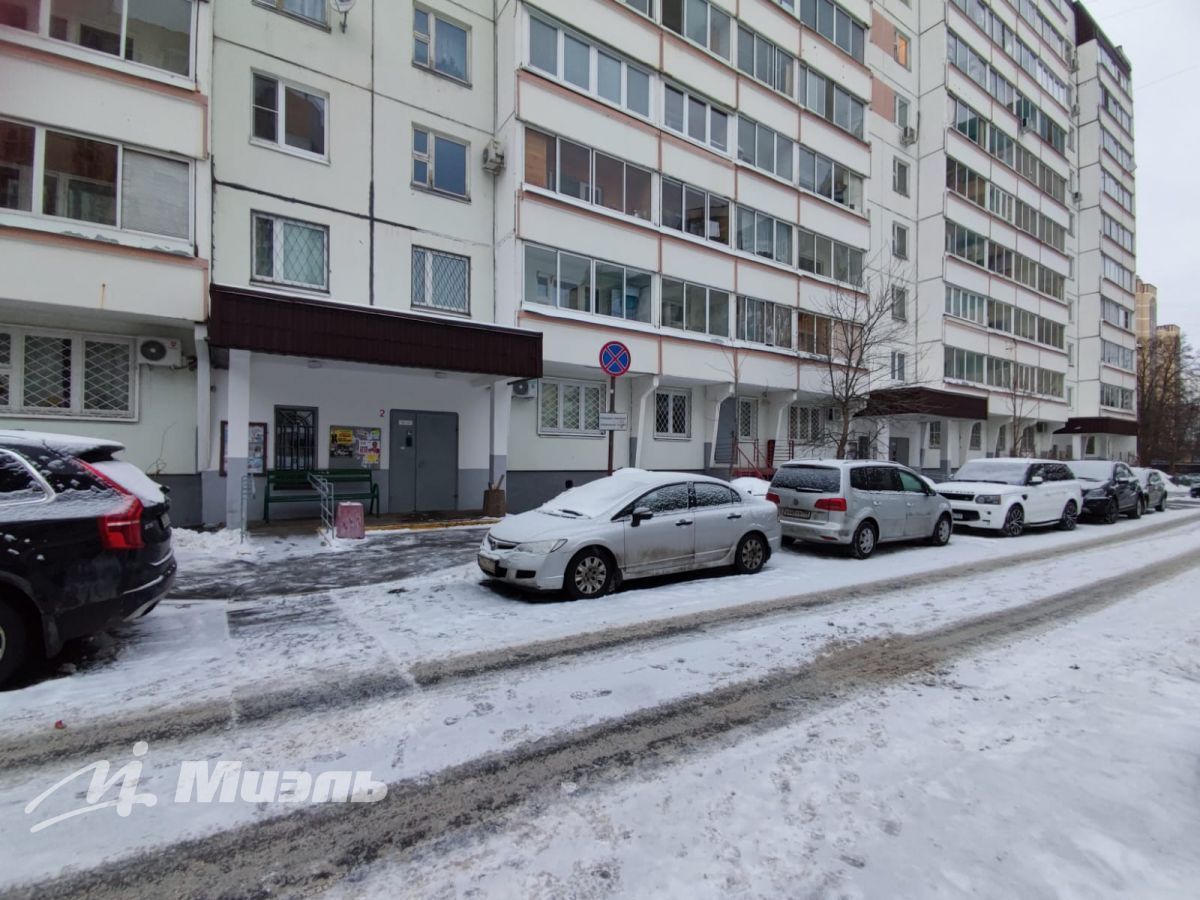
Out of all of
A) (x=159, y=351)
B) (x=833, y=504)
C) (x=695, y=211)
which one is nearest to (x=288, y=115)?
(x=159, y=351)

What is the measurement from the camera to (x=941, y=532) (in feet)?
39.9

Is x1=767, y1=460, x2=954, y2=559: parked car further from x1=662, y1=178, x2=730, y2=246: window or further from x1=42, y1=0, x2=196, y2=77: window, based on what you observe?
x1=42, y1=0, x2=196, y2=77: window

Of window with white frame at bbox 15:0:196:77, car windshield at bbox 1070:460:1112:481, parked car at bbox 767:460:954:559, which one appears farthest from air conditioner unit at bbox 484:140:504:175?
car windshield at bbox 1070:460:1112:481

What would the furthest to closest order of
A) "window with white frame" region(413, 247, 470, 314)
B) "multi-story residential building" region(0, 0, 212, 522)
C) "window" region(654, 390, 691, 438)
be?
"window" region(654, 390, 691, 438) < "window with white frame" region(413, 247, 470, 314) < "multi-story residential building" region(0, 0, 212, 522)

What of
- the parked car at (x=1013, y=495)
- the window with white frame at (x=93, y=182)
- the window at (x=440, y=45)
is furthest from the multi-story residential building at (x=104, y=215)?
the parked car at (x=1013, y=495)

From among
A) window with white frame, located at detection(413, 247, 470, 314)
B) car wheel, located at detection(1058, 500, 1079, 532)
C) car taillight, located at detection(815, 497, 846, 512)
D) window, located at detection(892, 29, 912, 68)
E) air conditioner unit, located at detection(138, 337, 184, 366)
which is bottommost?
car wheel, located at detection(1058, 500, 1079, 532)

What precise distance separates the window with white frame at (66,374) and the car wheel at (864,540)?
13398mm

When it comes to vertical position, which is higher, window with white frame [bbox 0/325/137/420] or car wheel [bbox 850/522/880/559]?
window with white frame [bbox 0/325/137/420]

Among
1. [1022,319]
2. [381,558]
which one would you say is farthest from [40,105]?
[1022,319]

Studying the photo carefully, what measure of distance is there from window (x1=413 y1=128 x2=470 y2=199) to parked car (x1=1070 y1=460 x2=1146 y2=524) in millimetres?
18845

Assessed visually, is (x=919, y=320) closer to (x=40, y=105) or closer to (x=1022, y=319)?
(x=1022, y=319)

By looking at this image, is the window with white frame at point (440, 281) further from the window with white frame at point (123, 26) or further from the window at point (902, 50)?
the window at point (902, 50)

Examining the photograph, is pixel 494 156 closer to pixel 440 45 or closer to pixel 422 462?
pixel 440 45

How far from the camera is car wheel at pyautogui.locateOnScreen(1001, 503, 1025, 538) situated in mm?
13648
